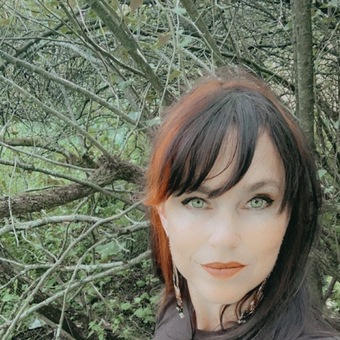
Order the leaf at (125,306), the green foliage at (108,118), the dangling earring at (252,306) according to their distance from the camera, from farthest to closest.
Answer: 1. the leaf at (125,306)
2. the green foliage at (108,118)
3. the dangling earring at (252,306)

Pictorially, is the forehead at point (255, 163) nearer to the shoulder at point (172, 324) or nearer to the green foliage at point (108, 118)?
the shoulder at point (172, 324)

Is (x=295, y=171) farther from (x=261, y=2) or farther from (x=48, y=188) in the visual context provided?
(x=261, y=2)

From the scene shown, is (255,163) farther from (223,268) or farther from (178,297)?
(178,297)

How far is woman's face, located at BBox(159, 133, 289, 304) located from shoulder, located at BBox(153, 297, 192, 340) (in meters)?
0.30

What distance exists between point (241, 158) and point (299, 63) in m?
0.94

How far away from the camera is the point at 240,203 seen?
3.82 ft

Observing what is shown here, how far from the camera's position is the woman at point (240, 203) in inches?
45.4

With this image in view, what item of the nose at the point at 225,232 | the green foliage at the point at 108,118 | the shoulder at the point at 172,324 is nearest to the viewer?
the nose at the point at 225,232

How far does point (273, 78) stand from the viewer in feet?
8.87

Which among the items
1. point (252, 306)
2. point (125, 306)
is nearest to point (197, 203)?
point (252, 306)

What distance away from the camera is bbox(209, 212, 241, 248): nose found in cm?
113

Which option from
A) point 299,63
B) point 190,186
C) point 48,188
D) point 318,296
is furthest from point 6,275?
point 190,186

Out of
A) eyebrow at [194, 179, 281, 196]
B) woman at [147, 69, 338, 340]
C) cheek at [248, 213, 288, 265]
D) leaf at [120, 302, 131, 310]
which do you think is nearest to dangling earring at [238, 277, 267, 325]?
woman at [147, 69, 338, 340]

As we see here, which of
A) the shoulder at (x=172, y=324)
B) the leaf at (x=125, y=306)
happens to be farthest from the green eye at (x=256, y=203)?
the leaf at (x=125, y=306)
